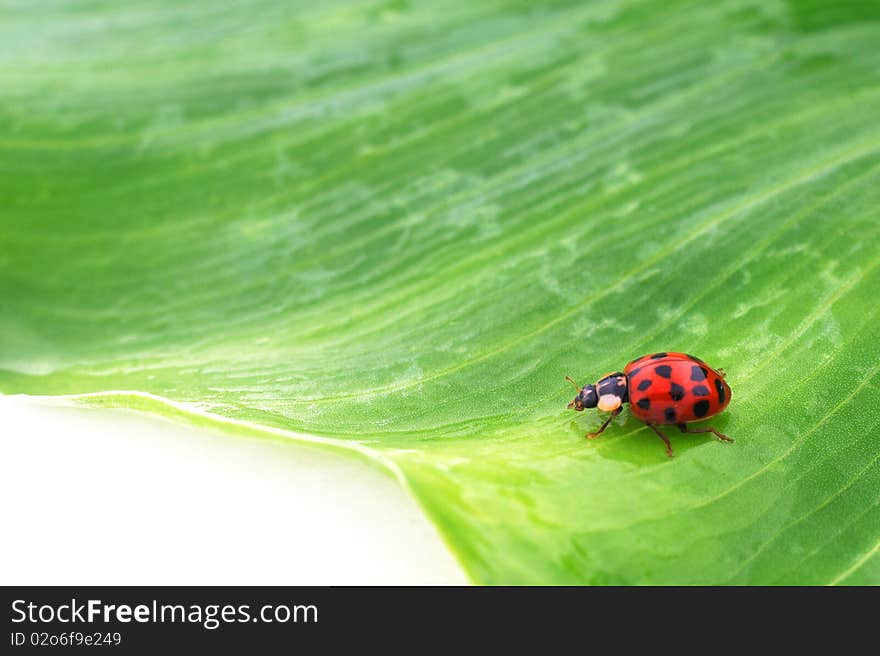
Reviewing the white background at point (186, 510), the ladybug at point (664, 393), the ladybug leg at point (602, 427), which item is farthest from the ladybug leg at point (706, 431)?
the white background at point (186, 510)

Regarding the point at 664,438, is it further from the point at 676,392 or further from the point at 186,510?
the point at 186,510

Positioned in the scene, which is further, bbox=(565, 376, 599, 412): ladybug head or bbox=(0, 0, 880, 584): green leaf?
bbox=(565, 376, 599, 412): ladybug head

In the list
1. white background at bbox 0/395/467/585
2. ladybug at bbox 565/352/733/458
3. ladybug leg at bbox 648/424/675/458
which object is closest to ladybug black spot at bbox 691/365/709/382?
ladybug at bbox 565/352/733/458

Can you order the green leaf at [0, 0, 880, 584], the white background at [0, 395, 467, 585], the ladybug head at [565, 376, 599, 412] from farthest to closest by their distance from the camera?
the white background at [0, 395, 467, 585] → the ladybug head at [565, 376, 599, 412] → the green leaf at [0, 0, 880, 584]

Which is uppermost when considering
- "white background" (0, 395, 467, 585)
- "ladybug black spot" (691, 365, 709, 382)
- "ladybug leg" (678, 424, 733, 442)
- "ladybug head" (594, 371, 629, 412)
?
"white background" (0, 395, 467, 585)

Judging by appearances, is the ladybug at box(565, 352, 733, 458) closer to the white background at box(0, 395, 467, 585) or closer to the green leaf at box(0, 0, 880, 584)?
the green leaf at box(0, 0, 880, 584)
